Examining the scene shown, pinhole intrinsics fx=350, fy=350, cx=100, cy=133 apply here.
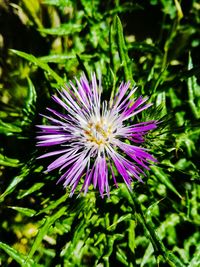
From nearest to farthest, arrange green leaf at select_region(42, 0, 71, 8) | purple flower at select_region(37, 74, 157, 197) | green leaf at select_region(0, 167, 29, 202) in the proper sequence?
purple flower at select_region(37, 74, 157, 197), green leaf at select_region(0, 167, 29, 202), green leaf at select_region(42, 0, 71, 8)

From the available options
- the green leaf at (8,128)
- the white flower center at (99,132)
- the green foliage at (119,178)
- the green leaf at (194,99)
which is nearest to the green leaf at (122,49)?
the green foliage at (119,178)

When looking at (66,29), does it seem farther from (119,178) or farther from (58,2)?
(119,178)

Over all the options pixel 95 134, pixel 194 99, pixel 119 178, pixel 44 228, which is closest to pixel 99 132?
pixel 95 134

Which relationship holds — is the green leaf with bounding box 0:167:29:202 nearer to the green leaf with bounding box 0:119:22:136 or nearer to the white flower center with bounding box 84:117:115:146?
the green leaf with bounding box 0:119:22:136

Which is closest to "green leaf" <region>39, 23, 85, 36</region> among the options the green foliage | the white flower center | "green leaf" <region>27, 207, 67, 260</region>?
the green foliage

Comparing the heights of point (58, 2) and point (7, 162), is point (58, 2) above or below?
above

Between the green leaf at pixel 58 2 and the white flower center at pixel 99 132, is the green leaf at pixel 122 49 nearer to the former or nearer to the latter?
the white flower center at pixel 99 132

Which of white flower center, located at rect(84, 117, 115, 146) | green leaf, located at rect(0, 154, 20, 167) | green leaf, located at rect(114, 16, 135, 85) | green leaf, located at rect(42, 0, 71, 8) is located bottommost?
green leaf, located at rect(0, 154, 20, 167)
